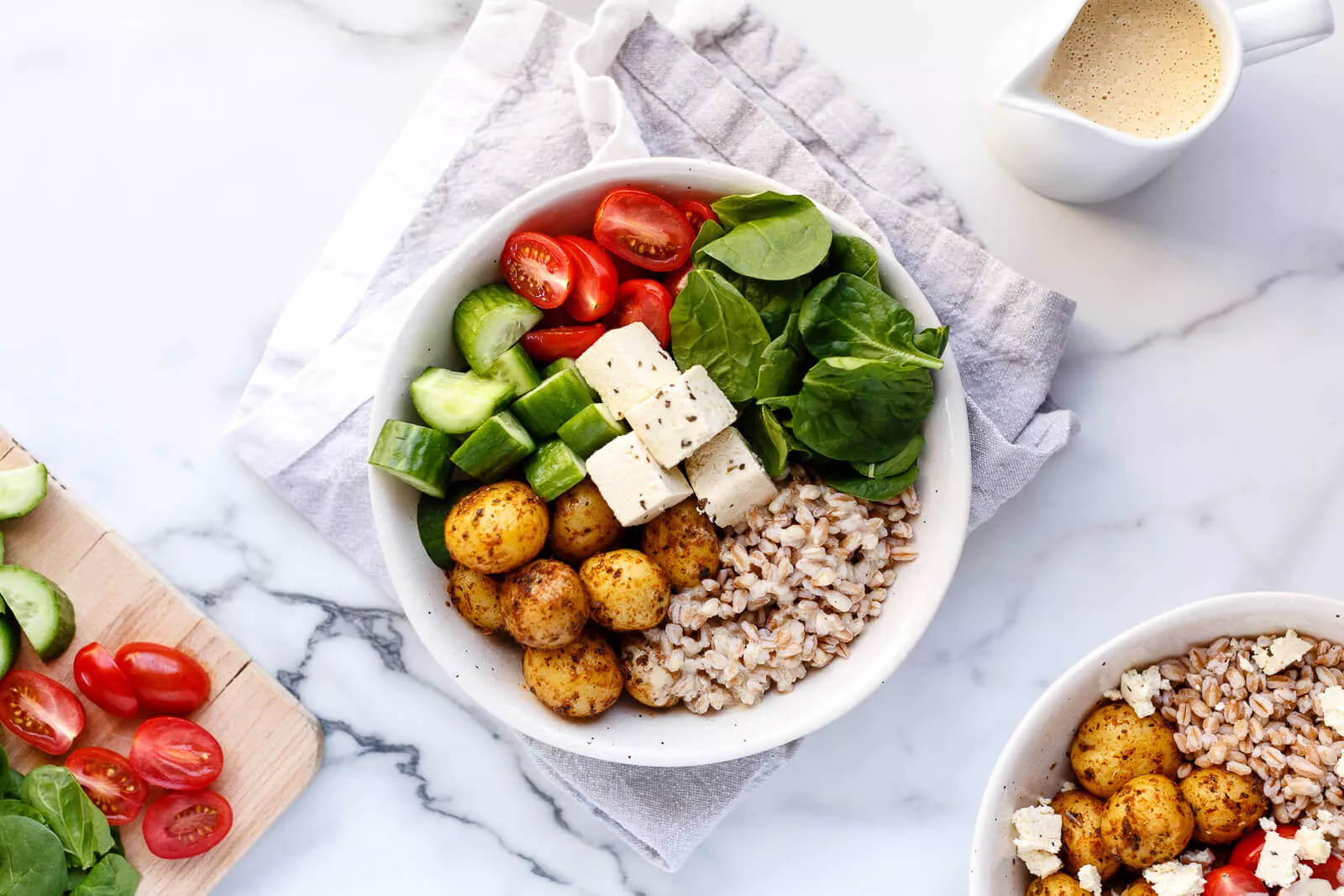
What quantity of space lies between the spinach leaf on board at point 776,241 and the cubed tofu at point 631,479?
30 centimetres

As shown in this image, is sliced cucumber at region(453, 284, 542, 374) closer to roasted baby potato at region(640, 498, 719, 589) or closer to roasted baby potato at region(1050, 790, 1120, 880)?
roasted baby potato at region(640, 498, 719, 589)

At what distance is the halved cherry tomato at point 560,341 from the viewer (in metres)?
1.68

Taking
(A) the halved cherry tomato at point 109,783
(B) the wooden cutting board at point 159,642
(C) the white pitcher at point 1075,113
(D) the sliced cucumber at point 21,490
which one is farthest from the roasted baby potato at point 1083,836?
(D) the sliced cucumber at point 21,490

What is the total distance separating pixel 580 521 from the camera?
1639 mm

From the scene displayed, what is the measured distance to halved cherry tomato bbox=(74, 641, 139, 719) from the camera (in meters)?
1.91

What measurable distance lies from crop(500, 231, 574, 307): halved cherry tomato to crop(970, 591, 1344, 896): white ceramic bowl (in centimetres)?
91

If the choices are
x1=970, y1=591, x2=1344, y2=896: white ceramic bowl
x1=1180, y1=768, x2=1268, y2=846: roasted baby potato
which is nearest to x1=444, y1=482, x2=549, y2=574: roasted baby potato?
x1=970, y1=591, x2=1344, y2=896: white ceramic bowl

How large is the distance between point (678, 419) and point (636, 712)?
18.6 inches

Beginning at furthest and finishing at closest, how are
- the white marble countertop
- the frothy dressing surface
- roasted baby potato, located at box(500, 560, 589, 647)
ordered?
1. the white marble countertop
2. the frothy dressing surface
3. roasted baby potato, located at box(500, 560, 589, 647)

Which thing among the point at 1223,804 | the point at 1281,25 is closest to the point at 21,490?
the point at 1223,804

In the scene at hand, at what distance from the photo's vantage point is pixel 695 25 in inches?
76.5

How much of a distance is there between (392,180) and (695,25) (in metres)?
0.60

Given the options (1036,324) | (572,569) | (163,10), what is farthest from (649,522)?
(163,10)

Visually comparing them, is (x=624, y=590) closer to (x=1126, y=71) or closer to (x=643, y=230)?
(x=643, y=230)
